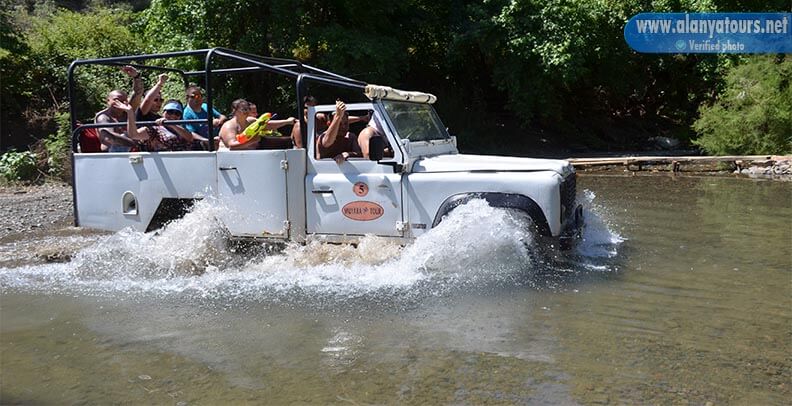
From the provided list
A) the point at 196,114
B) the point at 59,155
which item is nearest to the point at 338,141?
the point at 196,114

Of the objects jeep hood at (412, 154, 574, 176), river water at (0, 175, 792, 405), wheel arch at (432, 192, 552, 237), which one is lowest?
river water at (0, 175, 792, 405)

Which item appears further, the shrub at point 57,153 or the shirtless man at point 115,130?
the shrub at point 57,153

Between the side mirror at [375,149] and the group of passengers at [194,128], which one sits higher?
the group of passengers at [194,128]

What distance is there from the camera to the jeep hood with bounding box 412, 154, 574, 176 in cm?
672

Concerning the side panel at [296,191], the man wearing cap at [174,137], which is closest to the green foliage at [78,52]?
the man wearing cap at [174,137]

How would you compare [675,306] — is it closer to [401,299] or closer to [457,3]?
[401,299]

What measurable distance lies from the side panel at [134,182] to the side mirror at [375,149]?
1.76 m

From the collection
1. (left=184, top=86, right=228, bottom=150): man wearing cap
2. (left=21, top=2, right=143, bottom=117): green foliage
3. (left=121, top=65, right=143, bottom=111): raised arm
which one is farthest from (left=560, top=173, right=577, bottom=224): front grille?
(left=21, top=2, right=143, bottom=117): green foliage

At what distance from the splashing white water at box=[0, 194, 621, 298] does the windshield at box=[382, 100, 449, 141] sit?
1.18 m

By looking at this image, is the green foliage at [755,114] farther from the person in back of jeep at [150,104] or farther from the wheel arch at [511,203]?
the person in back of jeep at [150,104]

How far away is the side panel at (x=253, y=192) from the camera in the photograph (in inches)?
280

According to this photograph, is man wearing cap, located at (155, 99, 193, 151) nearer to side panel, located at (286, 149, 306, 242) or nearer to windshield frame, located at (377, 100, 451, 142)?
side panel, located at (286, 149, 306, 242)

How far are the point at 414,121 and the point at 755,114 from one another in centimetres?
1375

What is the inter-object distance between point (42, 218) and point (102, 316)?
6.20 m
